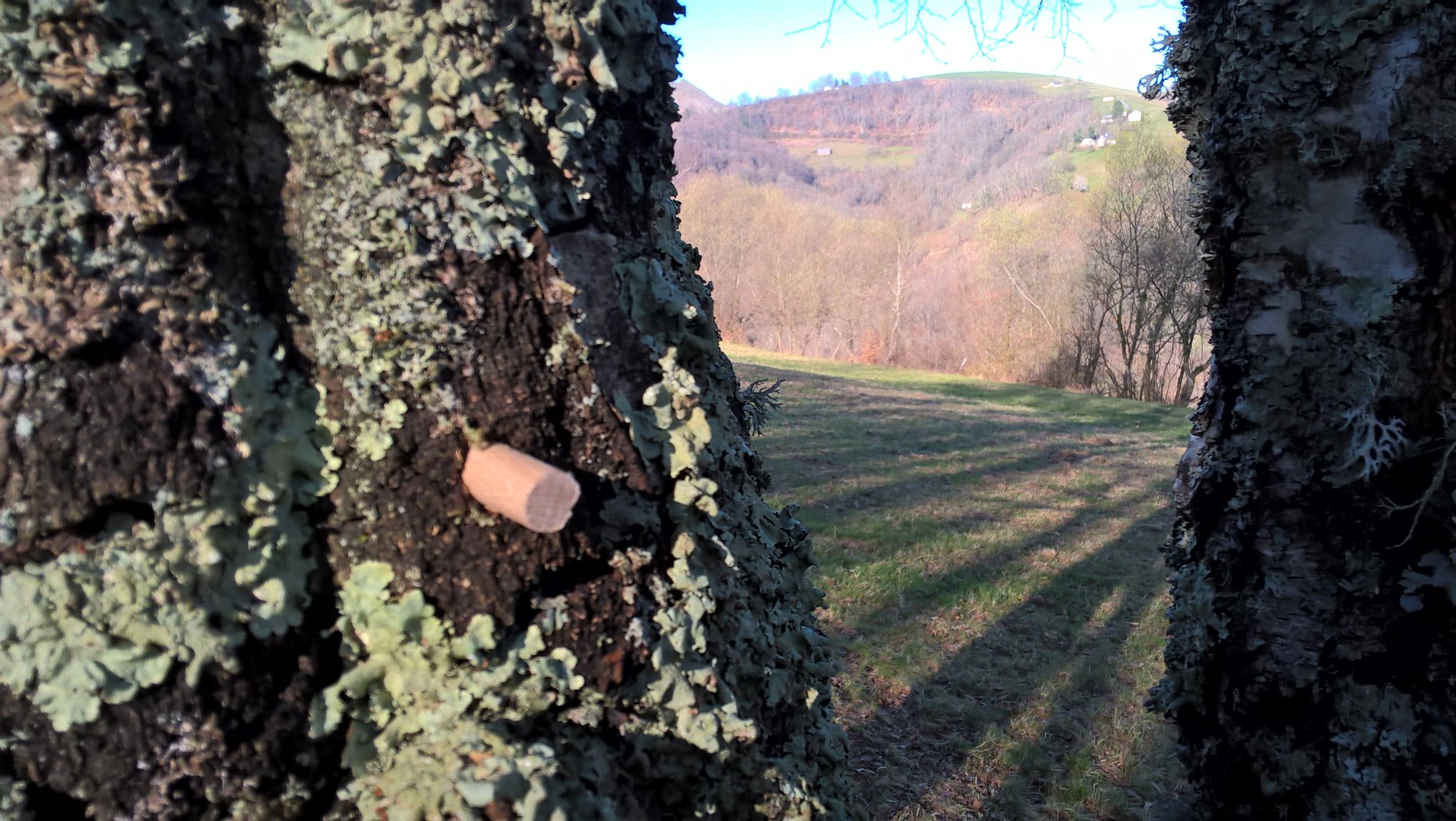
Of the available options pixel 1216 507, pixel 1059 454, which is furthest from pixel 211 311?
pixel 1059 454

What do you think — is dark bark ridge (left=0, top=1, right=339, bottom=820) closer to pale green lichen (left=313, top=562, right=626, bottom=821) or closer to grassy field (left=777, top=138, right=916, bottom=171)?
pale green lichen (left=313, top=562, right=626, bottom=821)

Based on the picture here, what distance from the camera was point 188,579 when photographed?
100cm

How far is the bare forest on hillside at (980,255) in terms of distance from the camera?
2123 cm

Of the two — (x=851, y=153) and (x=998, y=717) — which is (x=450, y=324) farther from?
(x=851, y=153)

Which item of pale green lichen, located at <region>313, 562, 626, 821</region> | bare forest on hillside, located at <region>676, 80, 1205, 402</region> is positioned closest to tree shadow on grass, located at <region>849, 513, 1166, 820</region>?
pale green lichen, located at <region>313, 562, 626, 821</region>

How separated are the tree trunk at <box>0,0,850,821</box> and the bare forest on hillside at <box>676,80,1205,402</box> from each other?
6043mm

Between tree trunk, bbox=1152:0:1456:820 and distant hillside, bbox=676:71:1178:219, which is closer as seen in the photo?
tree trunk, bbox=1152:0:1456:820

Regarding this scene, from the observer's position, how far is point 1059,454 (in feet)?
36.6

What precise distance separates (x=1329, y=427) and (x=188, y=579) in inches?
86.3

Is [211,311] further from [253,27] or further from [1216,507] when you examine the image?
[1216,507]

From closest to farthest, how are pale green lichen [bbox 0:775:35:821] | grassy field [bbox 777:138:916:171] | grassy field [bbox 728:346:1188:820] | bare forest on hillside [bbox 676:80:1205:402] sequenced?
pale green lichen [bbox 0:775:35:821]
grassy field [bbox 728:346:1188:820]
bare forest on hillside [bbox 676:80:1205:402]
grassy field [bbox 777:138:916:171]

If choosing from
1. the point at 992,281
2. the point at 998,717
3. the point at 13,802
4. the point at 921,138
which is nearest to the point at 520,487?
the point at 13,802

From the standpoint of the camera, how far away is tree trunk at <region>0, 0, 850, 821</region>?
0.96 meters

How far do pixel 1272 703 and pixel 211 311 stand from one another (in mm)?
2263
